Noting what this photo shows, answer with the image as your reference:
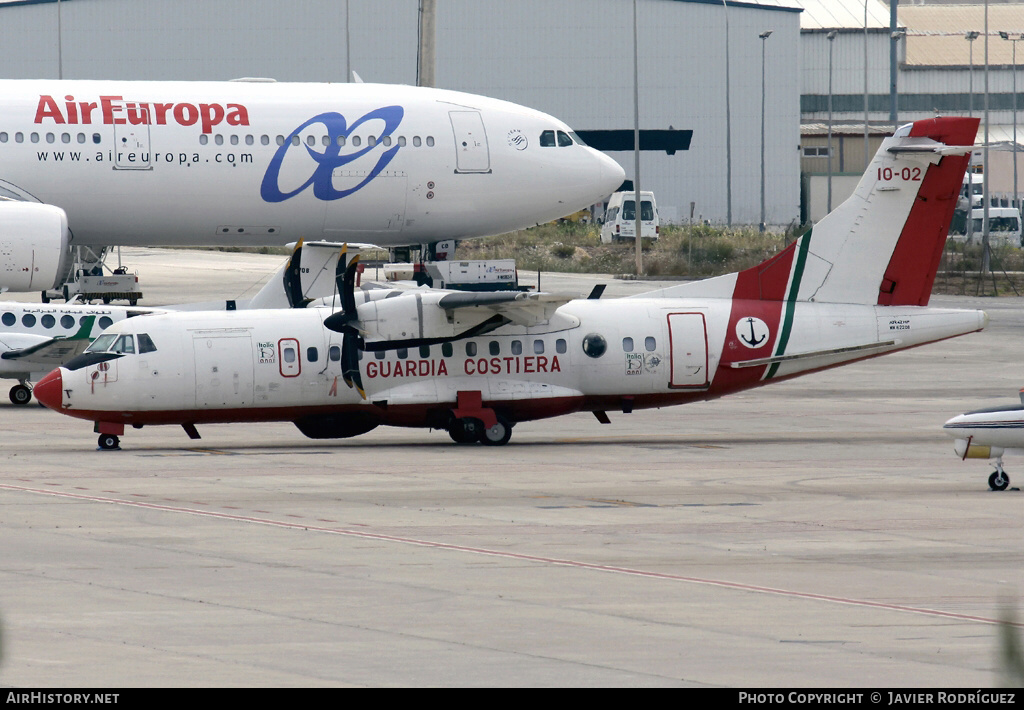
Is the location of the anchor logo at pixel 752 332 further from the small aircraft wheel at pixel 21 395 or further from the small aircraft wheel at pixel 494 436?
the small aircraft wheel at pixel 21 395

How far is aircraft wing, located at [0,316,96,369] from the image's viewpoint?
28156mm

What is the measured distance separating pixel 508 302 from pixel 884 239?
708cm

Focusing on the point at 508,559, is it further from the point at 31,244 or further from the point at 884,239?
the point at 31,244

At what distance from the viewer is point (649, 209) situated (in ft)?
255

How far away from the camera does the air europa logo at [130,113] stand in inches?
1251

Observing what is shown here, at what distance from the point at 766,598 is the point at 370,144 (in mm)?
21721

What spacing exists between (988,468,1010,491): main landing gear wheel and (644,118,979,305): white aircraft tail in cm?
687

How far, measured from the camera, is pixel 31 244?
2972 cm

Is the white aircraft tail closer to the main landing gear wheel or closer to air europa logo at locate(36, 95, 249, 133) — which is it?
the main landing gear wheel

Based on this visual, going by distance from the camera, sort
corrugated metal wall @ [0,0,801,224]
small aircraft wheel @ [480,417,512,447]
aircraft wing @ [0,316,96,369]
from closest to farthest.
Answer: small aircraft wheel @ [480,417,512,447] < aircraft wing @ [0,316,96,369] < corrugated metal wall @ [0,0,801,224]

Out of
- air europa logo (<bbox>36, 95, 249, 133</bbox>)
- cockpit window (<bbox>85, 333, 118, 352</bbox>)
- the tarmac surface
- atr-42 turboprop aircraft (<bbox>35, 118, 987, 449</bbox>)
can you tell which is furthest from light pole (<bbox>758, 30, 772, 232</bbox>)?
cockpit window (<bbox>85, 333, 118, 352</bbox>)

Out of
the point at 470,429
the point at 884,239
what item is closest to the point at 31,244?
the point at 470,429

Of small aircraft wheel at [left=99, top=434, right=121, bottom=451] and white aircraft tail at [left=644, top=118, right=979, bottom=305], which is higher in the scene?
white aircraft tail at [left=644, top=118, right=979, bottom=305]

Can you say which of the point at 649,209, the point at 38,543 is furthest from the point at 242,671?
the point at 649,209
